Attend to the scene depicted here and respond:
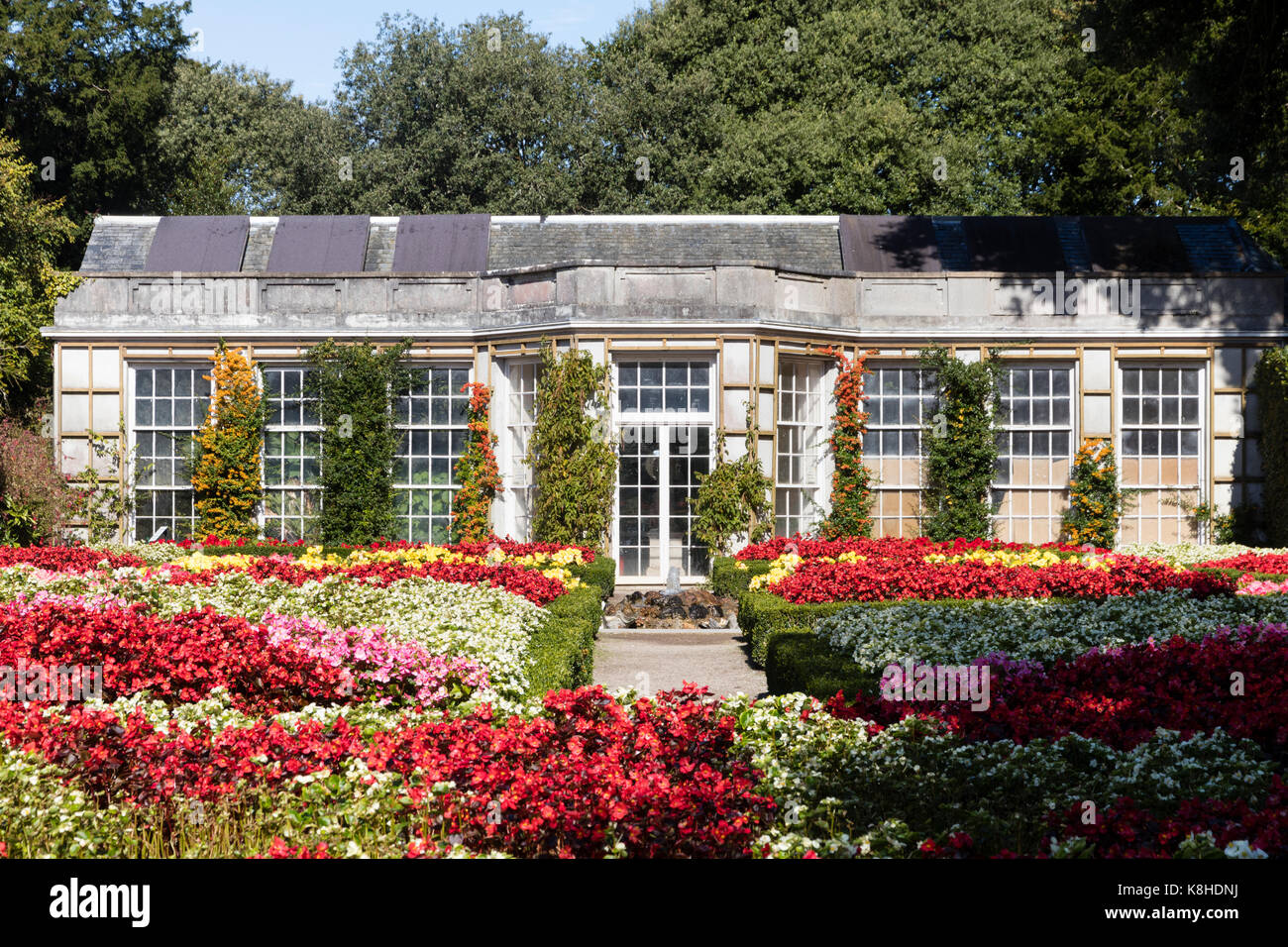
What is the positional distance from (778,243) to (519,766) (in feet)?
52.0

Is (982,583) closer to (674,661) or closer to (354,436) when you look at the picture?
(674,661)

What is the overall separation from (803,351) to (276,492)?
7.96 m

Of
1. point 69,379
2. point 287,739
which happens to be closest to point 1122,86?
point 69,379

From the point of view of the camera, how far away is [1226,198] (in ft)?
98.6

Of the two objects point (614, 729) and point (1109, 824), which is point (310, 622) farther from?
A: point (1109, 824)

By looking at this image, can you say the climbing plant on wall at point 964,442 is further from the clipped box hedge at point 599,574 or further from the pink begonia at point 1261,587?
the pink begonia at point 1261,587

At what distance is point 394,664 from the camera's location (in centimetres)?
705

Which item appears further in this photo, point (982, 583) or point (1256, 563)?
point (1256, 563)

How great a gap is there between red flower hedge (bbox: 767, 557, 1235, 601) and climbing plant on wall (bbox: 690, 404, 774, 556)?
4660mm

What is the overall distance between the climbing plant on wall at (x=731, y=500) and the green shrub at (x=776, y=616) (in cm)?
489

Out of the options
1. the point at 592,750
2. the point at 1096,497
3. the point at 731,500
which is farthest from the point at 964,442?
the point at 592,750

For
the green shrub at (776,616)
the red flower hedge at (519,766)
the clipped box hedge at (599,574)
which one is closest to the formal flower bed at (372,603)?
the red flower hedge at (519,766)

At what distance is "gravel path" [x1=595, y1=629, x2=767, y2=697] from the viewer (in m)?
10.3

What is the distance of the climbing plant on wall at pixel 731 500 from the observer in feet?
54.0
